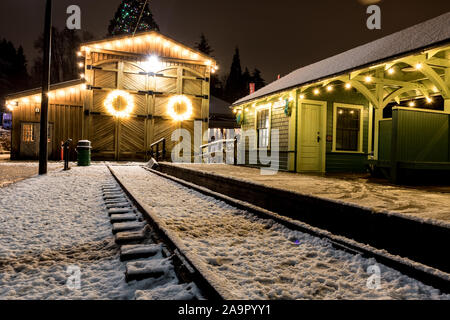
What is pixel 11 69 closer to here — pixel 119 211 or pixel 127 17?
pixel 127 17

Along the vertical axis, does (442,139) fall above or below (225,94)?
below

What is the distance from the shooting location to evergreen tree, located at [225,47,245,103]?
2689 inches

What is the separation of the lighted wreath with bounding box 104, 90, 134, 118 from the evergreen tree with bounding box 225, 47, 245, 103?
48.6 metres

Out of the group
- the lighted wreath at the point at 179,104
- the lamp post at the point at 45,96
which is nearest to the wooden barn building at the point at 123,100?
the lighted wreath at the point at 179,104

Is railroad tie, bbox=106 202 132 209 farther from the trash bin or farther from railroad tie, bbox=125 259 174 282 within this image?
the trash bin

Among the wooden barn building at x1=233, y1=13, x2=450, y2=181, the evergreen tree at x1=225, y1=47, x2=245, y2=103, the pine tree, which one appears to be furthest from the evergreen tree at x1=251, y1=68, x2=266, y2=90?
the wooden barn building at x1=233, y1=13, x2=450, y2=181

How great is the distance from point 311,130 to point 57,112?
16114 mm

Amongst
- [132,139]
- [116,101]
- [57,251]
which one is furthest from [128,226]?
[116,101]

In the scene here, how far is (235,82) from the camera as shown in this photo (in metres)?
70.3

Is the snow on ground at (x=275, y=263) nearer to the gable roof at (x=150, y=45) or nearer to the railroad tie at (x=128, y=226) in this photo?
the railroad tie at (x=128, y=226)

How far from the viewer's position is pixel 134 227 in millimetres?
3781

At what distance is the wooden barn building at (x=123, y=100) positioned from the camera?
722 inches

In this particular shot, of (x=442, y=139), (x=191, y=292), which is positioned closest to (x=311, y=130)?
(x=442, y=139)

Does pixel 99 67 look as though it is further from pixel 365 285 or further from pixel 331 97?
pixel 365 285
